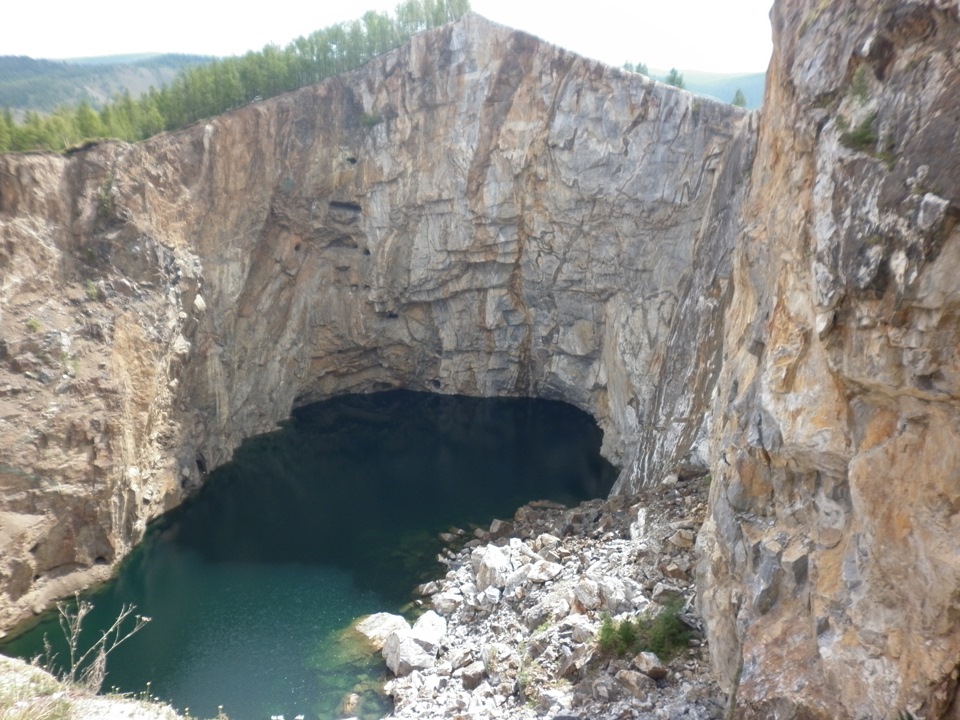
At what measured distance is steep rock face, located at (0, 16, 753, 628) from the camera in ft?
77.6

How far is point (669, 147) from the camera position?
3141cm

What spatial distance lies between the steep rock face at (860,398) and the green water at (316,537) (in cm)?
1096

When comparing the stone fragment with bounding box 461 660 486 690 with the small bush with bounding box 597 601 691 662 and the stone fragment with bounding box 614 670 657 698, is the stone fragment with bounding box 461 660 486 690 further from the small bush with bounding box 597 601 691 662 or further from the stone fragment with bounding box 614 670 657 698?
the stone fragment with bounding box 614 670 657 698

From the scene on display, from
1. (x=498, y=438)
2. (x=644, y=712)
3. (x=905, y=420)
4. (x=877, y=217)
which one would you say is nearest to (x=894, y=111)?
(x=877, y=217)

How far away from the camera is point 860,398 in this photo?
9258 mm

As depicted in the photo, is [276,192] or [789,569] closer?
[789,569]

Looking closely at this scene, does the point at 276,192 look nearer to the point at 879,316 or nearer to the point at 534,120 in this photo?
the point at 534,120

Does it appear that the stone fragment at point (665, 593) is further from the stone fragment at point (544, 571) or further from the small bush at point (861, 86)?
the small bush at point (861, 86)

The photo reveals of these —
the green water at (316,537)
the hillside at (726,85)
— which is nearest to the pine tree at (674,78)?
the green water at (316,537)

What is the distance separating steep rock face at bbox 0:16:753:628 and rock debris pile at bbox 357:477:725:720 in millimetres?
4242

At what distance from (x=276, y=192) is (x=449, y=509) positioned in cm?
1791

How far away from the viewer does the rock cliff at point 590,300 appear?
8.42 metres

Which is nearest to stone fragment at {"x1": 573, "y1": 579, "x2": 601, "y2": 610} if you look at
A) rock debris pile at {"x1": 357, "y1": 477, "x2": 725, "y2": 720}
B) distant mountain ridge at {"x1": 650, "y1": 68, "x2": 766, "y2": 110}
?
rock debris pile at {"x1": 357, "y1": 477, "x2": 725, "y2": 720}

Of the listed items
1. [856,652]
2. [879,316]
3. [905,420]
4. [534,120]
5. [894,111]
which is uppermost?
[534,120]
